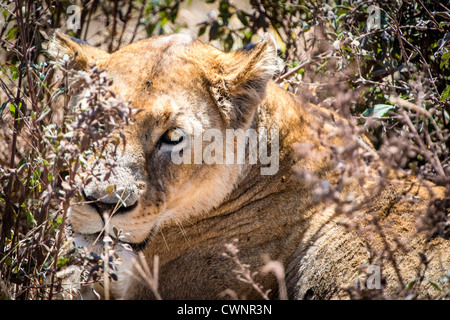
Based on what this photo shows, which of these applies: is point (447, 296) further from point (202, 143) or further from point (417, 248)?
point (202, 143)

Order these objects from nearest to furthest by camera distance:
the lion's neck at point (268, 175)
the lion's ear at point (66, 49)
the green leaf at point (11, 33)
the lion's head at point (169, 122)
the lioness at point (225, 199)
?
the lion's head at point (169, 122) → the lioness at point (225, 199) → the lion's neck at point (268, 175) → the lion's ear at point (66, 49) → the green leaf at point (11, 33)

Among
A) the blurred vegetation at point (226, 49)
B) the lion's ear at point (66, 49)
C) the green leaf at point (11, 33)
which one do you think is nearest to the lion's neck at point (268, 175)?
the blurred vegetation at point (226, 49)

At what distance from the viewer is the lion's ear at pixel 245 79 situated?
3.46 metres

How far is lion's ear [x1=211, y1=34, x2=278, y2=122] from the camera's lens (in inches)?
136

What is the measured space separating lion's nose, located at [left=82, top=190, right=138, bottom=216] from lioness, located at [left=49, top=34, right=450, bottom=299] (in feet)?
0.06

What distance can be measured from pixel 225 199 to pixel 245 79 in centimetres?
83

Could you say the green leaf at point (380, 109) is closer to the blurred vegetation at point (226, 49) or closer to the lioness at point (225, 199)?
the blurred vegetation at point (226, 49)

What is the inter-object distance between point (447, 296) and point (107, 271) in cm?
191

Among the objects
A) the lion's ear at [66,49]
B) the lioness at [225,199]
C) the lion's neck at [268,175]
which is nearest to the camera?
the lioness at [225,199]

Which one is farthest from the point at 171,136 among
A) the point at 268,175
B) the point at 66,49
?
the point at 66,49

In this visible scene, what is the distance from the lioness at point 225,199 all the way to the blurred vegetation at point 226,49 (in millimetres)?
316

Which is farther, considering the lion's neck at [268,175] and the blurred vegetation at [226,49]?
the lion's neck at [268,175]

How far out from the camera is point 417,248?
3.38m

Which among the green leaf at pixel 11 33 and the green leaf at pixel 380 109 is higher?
the green leaf at pixel 11 33
